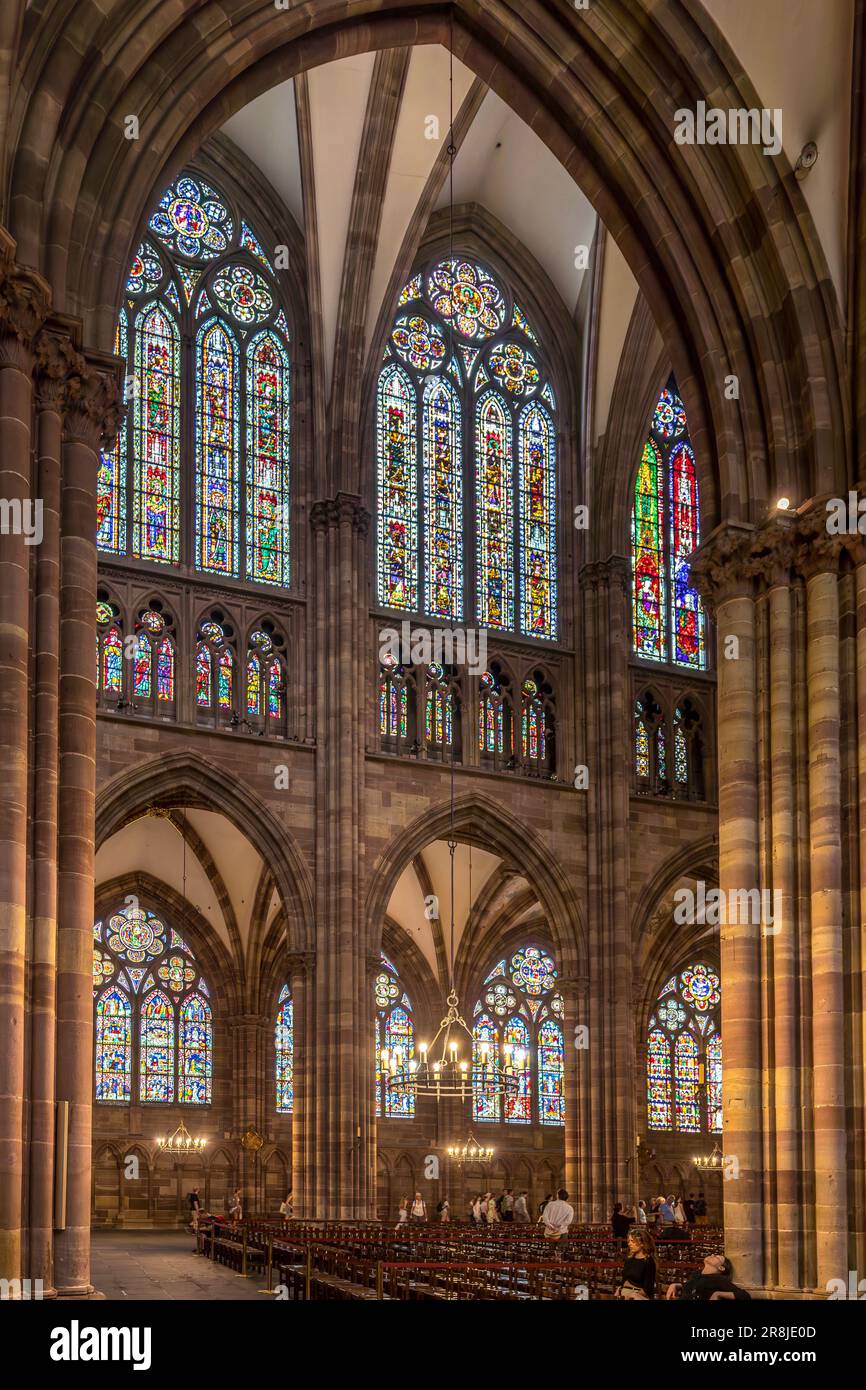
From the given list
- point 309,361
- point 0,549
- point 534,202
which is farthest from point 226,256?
point 0,549

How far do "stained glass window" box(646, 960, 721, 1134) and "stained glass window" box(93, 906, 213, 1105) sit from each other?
34.1 ft

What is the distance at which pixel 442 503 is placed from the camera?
33.2 meters

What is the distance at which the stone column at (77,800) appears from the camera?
13.8 m

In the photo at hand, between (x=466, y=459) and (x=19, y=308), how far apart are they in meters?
19.9

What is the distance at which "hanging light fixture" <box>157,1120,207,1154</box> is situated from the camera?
35031 mm

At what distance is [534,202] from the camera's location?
34.6m

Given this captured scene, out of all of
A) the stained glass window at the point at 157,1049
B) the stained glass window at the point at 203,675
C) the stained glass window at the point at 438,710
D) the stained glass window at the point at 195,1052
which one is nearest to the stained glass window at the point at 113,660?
the stained glass window at the point at 203,675

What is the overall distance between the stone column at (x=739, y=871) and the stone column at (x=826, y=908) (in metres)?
0.60

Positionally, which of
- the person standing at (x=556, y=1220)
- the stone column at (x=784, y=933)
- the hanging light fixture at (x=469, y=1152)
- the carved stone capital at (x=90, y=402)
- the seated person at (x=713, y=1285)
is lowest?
Answer: the hanging light fixture at (x=469, y=1152)

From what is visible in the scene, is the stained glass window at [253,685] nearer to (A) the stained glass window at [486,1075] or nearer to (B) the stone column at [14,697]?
(A) the stained glass window at [486,1075]

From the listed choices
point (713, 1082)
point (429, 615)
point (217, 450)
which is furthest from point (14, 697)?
point (713, 1082)

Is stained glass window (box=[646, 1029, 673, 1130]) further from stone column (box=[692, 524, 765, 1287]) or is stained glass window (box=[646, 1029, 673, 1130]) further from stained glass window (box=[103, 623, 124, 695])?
stone column (box=[692, 524, 765, 1287])

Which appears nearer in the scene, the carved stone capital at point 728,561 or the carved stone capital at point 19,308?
the carved stone capital at point 19,308

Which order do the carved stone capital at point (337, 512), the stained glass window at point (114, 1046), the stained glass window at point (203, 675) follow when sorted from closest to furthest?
1. the stained glass window at point (203, 675)
2. the carved stone capital at point (337, 512)
3. the stained glass window at point (114, 1046)
